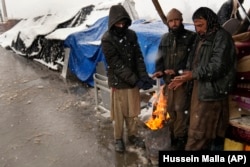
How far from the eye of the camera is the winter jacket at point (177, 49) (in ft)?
12.3

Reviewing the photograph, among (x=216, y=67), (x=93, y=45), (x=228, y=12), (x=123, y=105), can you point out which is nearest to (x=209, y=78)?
(x=216, y=67)

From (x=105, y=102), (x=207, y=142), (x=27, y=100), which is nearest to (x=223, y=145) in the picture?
(x=207, y=142)

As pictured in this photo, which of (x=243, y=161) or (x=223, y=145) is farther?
(x=223, y=145)

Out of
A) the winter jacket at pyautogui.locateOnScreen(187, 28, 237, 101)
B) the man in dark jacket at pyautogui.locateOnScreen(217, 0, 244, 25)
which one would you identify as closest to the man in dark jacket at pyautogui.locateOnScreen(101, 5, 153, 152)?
the winter jacket at pyautogui.locateOnScreen(187, 28, 237, 101)

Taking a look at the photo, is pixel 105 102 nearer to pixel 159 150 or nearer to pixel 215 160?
pixel 159 150

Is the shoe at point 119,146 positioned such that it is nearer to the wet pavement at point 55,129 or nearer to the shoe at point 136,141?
the wet pavement at point 55,129

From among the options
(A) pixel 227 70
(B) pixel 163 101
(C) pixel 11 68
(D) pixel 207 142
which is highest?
(A) pixel 227 70

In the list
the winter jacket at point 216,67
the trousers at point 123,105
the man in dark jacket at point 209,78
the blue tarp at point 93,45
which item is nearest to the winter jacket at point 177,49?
the man in dark jacket at point 209,78

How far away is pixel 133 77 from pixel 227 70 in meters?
1.32

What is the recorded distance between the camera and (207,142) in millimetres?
3564

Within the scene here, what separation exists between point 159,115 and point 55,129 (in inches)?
93.7

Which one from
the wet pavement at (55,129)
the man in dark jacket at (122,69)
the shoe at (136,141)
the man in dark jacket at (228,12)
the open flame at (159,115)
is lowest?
the wet pavement at (55,129)

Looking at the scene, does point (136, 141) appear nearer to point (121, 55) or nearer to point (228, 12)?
point (121, 55)

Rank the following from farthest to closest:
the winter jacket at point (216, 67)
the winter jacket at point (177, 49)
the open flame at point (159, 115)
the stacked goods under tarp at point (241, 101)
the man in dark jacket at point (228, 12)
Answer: the man in dark jacket at point (228, 12) → the open flame at point (159, 115) → the winter jacket at point (177, 49) → the stacked goods under tarp at point (241, 101) → the winter jacket at point (216, 67)
